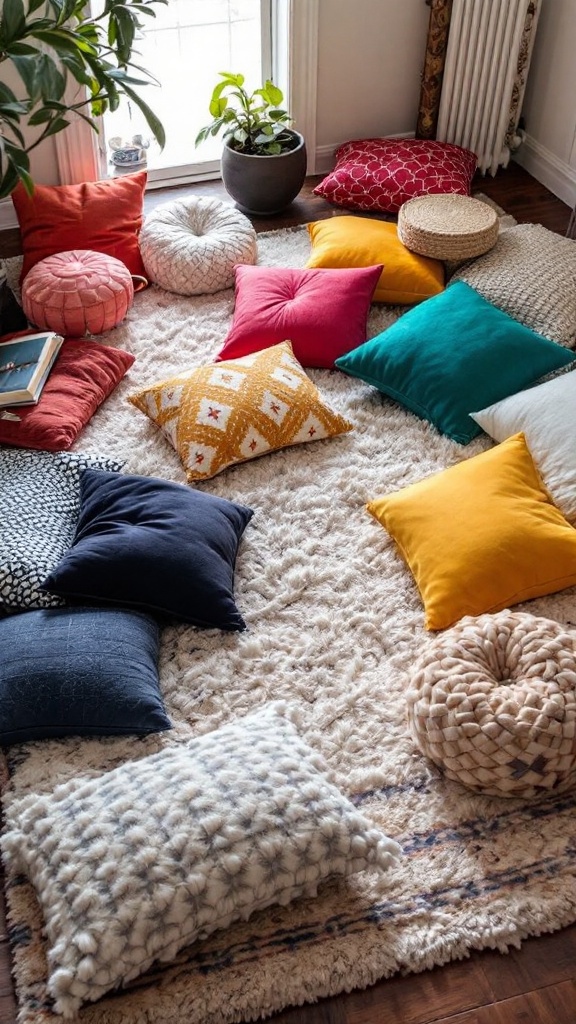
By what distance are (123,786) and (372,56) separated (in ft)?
9.89

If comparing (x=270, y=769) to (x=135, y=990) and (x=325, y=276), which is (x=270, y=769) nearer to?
(x=135, y=990)

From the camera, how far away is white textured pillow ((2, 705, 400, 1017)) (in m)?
1.66

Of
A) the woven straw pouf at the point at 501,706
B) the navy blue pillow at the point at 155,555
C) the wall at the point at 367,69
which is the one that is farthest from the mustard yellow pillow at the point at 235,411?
the wall at the point at 367,69

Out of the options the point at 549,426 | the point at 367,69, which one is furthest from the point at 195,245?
the point at 549,426

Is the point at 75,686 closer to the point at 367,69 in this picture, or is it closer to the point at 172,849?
the point at 172,849

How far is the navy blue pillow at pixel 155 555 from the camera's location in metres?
2.23

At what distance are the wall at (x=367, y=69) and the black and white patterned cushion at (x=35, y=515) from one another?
1.98 metres

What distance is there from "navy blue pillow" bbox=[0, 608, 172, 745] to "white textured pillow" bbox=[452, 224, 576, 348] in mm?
1549

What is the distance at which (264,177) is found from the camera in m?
3.62

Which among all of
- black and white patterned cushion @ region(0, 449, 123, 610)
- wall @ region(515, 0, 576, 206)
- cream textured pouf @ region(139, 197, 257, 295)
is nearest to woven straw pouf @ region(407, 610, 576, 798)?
black and white patterned cushion @ region(0, 449, 123, 610)

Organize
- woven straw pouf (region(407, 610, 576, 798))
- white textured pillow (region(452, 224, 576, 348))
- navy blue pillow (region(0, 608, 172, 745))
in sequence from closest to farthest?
woven straw pouf (region(407, 610, 576, 798)) < navy blue pillow (region(0, 608, 172, 745)) < white textured pillow (region(452, 224, 576, 348))

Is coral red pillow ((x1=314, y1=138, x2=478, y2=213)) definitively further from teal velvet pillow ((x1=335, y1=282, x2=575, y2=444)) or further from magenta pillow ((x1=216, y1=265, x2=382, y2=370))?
teal velvet pillow ((x1=335, y1=282, x2=575, y2=444))

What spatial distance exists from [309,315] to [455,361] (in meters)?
0.47

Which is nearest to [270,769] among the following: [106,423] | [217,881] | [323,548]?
[217,881]
